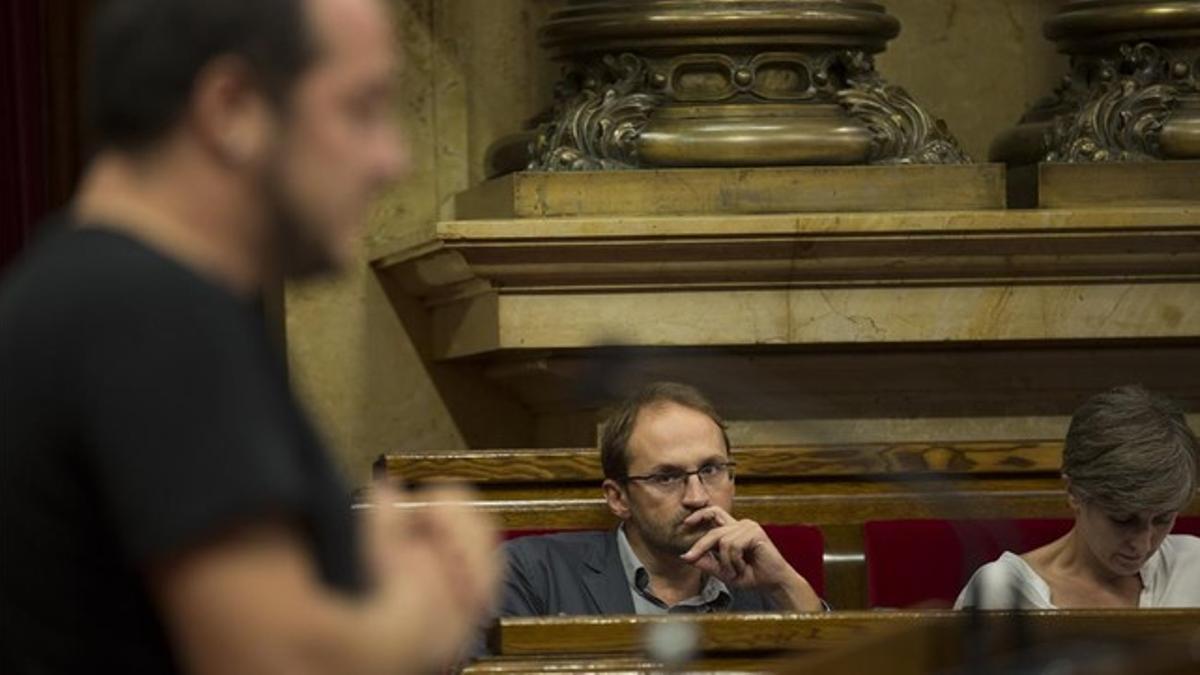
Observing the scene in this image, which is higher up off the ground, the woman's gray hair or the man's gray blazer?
the woman's gray hair

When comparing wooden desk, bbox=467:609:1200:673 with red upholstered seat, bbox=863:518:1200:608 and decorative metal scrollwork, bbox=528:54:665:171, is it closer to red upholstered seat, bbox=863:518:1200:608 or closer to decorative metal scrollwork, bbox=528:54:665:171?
red upholstered seat, bbox=863:518:1200:608

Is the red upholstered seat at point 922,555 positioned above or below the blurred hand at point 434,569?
below

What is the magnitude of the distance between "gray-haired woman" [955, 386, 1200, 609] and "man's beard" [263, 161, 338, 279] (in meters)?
2.59

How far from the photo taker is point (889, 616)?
3.53m

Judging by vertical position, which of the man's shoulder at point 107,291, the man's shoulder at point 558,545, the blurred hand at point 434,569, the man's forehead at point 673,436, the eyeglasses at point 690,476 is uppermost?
the man's shoulder at point 107,291

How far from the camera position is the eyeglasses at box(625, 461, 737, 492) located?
14.9 feet

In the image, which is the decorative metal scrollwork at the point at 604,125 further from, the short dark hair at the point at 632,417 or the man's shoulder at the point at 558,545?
the man's shoulder at the point at 558,545

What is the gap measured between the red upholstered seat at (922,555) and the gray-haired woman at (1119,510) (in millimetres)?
301

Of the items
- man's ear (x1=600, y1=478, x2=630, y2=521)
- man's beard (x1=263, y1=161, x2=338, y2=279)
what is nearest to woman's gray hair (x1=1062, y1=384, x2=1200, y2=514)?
man's ear (x1=600, y1=478, x2=630, y2=521)

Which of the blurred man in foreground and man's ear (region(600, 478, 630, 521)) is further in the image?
man's ear (region(600, 478, 630, 521))

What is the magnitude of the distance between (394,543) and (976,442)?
136 inches

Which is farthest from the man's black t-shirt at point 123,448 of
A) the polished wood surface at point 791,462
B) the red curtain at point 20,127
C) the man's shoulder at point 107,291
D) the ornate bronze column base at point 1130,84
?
the red curtain at point 20,127

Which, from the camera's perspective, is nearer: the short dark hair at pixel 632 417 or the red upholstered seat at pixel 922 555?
the short dark hair at pixel 632 417

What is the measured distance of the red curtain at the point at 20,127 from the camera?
669cm
